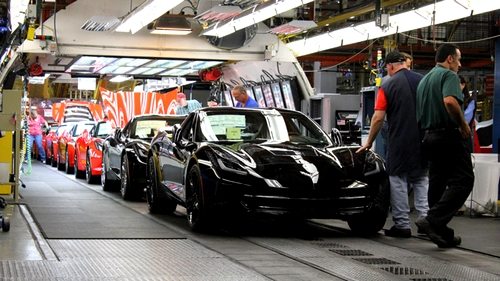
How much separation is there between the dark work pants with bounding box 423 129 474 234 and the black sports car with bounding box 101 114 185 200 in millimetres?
5872

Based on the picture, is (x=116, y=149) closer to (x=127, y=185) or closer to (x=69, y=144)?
(x=127, y=185)

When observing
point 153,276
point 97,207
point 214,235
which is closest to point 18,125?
point 97,207

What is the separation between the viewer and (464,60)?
2848 centimetres

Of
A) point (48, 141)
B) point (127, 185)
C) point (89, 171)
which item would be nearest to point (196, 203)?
point (127, 185)

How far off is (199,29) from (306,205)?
11.8 meters

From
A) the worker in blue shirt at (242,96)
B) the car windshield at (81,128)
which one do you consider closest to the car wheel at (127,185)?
the worker in blue shirt at (242,96)

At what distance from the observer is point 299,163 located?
8.44m

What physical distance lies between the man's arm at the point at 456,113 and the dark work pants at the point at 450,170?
13 centimetres

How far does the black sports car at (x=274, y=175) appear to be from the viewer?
27.1ft

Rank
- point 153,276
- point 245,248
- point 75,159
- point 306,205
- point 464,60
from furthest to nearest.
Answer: point 464,60, point 75,159, point 306,205, point 245,248, point 153,276

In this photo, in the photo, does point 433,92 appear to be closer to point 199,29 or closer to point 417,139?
point 417,139

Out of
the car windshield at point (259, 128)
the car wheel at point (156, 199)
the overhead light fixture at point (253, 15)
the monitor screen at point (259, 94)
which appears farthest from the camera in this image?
the monitor screen at point (259, 94)

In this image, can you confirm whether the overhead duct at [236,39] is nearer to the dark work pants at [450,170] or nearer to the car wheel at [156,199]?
the car wheel at [156,199]

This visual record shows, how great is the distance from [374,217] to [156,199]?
129 inches
